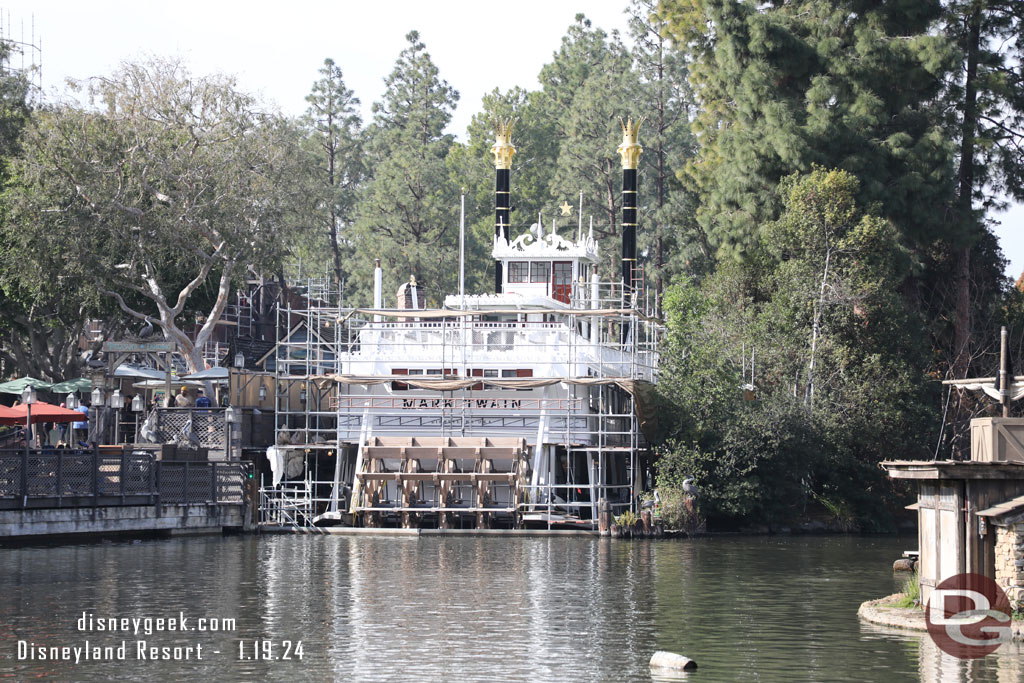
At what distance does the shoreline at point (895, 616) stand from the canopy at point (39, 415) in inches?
853

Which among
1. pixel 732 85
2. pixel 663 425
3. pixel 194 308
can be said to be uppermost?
pixel 732 85

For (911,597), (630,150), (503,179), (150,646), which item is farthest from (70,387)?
(911,597)

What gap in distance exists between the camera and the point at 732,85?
56688 millimetres

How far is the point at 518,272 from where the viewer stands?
5253cm

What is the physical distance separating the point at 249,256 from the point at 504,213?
1083 cm

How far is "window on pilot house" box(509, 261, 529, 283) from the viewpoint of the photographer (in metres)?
52.4

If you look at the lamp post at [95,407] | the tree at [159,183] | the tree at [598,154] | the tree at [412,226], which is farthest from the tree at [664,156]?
the lamp post at [95,407]

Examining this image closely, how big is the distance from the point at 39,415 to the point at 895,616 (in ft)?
76.0

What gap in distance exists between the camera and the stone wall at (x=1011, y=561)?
20.6m

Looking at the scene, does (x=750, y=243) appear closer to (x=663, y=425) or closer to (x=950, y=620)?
(x=663, y=425)

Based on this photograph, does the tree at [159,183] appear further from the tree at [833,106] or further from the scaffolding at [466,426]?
the tree at [833,106]

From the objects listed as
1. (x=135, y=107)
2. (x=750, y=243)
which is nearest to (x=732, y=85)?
(x=750, y=243)

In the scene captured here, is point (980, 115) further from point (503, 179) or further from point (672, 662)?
point (672, 662)

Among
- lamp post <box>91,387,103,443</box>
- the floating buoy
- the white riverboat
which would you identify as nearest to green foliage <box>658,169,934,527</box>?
the white riverboat
